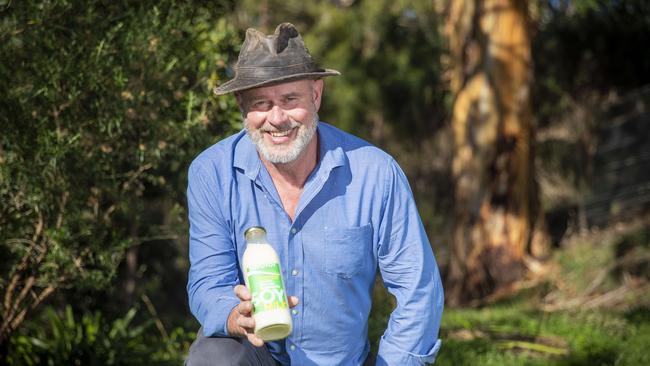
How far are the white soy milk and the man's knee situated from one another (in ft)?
1.25

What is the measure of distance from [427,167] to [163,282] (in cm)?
847

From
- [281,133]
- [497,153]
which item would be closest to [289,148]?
[281,133]

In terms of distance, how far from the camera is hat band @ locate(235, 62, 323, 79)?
12.4ft

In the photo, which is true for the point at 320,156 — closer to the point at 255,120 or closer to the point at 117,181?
the point at 255,120

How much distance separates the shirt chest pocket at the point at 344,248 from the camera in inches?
152

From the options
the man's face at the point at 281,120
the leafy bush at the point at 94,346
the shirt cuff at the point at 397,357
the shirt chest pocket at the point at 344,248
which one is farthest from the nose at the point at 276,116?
the leafy bush at the point at 94,346

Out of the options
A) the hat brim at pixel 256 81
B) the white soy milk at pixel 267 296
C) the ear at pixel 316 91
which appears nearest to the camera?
the white soy milk at pixel 267 296

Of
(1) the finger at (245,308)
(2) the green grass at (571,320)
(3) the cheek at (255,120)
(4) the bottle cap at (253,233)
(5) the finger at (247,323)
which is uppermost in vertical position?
(3) the cheek at (255,120)

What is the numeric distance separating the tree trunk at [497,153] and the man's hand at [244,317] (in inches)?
304

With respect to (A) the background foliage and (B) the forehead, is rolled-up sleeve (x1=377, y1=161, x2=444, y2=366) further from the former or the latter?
(A) the background foliage

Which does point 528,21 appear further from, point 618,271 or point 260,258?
point 260,258

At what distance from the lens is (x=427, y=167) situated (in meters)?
19.8

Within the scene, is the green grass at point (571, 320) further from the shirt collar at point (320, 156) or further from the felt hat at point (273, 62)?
the felt hat at point (273, 62)

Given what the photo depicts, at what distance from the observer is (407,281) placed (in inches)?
150
